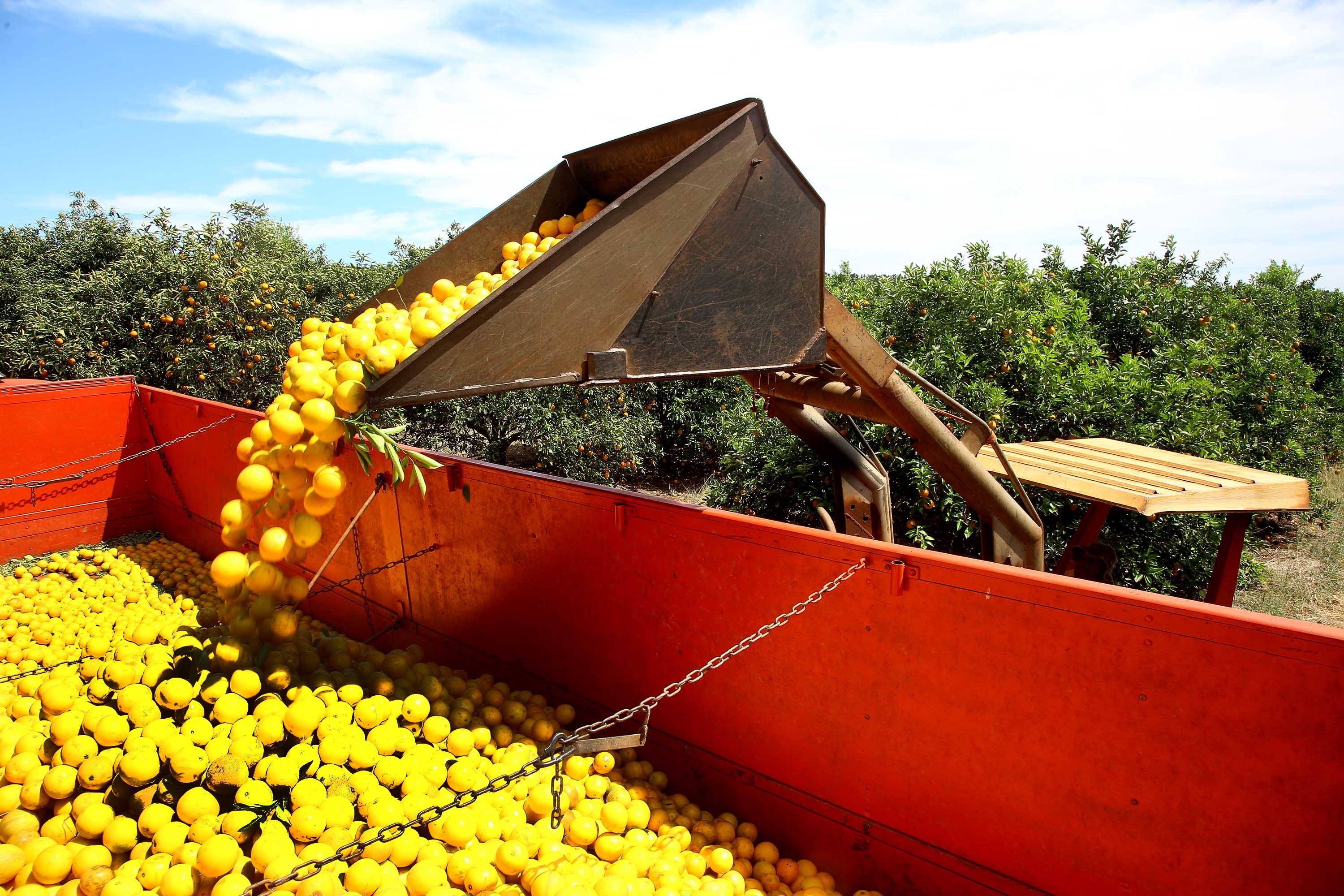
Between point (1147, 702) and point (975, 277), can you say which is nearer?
point (1147, 702)

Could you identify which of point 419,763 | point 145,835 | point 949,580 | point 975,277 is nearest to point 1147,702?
point 949,580

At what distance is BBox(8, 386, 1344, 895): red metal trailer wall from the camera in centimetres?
191

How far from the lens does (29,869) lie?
7.85 ft

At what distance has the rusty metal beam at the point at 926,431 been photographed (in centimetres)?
261

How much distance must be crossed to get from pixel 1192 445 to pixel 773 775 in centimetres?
517

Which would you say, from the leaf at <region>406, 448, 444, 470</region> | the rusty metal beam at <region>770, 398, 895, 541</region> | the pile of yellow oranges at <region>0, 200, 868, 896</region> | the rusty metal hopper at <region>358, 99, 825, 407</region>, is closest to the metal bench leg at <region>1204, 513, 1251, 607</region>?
the rusty metal beam at <region>770, 398, 895, 541</region>

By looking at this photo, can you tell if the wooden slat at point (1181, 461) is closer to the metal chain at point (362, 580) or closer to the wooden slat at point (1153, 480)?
the wooden slat at point (1153, 480)

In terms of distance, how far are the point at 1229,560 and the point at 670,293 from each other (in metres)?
3.26

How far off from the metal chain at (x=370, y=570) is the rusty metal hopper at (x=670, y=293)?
2182 mm

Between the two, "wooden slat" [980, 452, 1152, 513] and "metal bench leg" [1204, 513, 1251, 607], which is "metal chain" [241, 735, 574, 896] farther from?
"metal bench leg" [1204, 513, 1251, 607]

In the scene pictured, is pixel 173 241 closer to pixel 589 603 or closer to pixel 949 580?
pixel 589 603

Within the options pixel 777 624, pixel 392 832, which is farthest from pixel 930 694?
pixel 392 832

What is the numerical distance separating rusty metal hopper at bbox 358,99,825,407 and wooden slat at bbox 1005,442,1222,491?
1.84 metres

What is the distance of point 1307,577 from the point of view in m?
6.78
